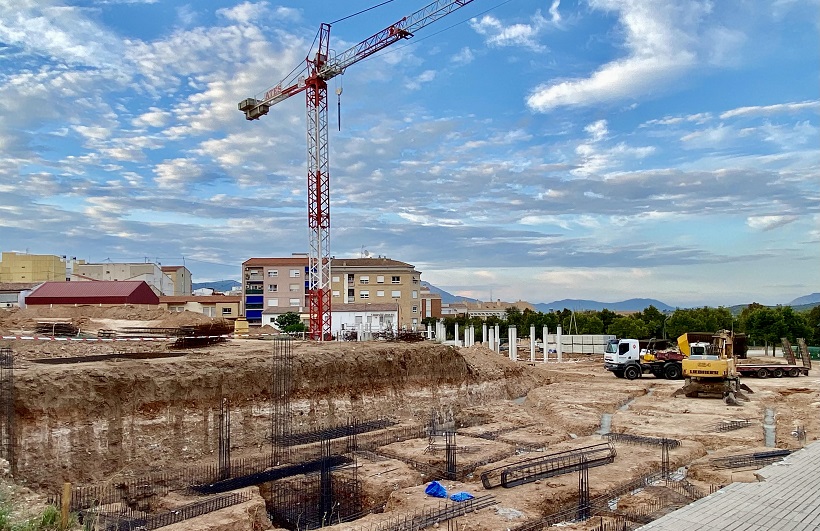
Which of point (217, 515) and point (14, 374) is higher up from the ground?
point (14, 374)

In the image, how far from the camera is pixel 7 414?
46.7ft

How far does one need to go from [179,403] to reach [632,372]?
25.9 m

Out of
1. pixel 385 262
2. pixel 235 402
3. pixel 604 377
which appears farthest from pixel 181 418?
pixel 385 262

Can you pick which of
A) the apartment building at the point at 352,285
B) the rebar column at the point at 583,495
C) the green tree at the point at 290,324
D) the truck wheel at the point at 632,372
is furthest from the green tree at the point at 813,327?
the rebar column at the point at 583,495

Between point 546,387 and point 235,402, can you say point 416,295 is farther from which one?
point 235,402

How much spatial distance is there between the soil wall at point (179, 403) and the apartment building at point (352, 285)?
32231mm

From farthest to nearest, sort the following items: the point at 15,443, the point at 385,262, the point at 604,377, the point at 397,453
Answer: the point at 385,262 < the point at 604,377 < the point at 397,453 < the point at 15,443

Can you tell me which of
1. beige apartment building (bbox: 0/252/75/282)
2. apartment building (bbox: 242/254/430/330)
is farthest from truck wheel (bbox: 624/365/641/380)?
beige apartment building (bbox: 0/252/75/282)

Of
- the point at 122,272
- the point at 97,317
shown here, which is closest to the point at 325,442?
the point at 97,317

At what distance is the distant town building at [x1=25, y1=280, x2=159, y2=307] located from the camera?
119 feet

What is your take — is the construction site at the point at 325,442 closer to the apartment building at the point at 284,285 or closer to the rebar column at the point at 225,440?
the rebar column at the point at 225,440

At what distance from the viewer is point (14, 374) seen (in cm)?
1527

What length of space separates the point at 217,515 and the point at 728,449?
44.2 feet

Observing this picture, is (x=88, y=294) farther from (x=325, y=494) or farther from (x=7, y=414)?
(x=325, y=494)
